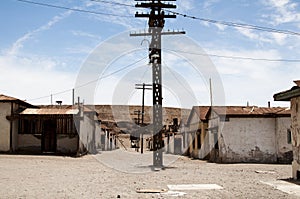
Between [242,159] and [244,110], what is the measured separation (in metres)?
3.49

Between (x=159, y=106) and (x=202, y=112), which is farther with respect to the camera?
(x=202, y=112)

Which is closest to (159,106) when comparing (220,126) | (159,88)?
(159,88)

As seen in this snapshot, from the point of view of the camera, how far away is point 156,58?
77.4ft

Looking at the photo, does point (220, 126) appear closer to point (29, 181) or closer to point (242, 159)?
point (242, 159)

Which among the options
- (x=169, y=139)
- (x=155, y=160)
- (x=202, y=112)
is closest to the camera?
(x=155, y=160)

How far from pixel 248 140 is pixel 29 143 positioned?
1704cm

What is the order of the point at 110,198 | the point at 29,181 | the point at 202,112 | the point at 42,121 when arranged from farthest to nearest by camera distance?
the point at 202,112
the point at 42,121
the point at 29,181
the point at 110,198

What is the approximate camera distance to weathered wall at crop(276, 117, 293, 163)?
2655cm

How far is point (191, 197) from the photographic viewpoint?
36.6 ft

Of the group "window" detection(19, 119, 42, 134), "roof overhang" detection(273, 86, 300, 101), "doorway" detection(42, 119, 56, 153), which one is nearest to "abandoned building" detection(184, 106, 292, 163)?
"roof overhang" detection(273, 86, 300, 101)

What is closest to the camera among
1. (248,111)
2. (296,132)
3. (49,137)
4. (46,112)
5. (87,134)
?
(296,132)

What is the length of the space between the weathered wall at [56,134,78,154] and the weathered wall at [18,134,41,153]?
1.58m

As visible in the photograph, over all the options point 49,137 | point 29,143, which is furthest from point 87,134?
point 29,143

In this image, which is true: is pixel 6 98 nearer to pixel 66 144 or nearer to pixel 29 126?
pixel 29 126
